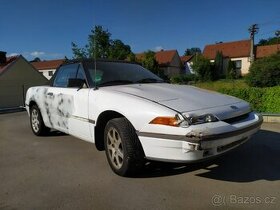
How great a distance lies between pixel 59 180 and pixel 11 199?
70 centimetres

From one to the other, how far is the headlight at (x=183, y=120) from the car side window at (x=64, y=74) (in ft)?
7.72

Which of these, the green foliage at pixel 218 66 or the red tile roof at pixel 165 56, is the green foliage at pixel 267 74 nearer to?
the green foliage at pixel 218 66

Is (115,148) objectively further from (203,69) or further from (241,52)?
(241,52)

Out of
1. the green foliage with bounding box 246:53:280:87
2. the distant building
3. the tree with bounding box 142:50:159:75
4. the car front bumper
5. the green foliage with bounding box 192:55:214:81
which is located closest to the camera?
the car front bumper

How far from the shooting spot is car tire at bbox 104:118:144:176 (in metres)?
3.93

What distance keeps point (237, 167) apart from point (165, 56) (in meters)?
56.4

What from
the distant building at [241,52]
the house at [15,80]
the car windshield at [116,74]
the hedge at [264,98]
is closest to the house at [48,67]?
the distant building at [241,52]

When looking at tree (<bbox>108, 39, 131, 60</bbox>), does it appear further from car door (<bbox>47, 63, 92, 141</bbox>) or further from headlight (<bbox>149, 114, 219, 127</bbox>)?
headlight (<bbox>149, 114, 219, 127</bbox>)

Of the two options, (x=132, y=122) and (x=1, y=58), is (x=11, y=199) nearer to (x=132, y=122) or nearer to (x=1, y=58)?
(x=132, y=122)

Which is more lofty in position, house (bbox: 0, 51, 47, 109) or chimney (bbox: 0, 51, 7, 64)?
chimney (bbox: 0, 51, 7, 64)

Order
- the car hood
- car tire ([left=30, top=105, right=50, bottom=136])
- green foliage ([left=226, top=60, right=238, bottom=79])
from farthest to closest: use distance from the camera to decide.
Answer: green foliage ([left=226, top=60, right=238, bottom=79])
car tire ([left=30, top=105, right=50, bottom=136])
the car hood

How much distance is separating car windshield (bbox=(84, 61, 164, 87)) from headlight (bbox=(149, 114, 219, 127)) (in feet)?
4.93

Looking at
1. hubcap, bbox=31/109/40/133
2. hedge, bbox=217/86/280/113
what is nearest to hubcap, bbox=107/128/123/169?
hubcap, bbox=31/109/40/133

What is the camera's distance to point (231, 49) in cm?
5434
